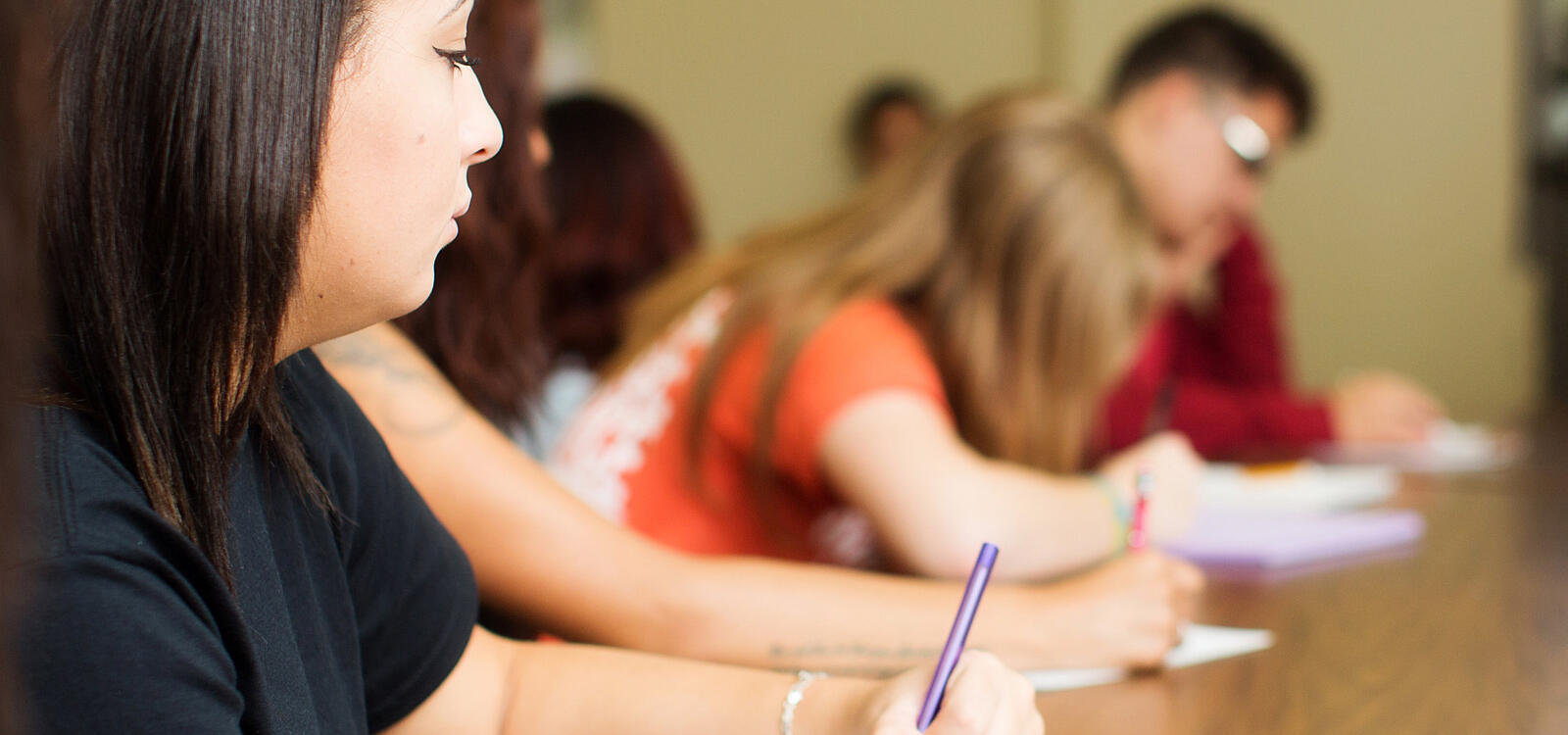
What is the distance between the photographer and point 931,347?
4.34ft

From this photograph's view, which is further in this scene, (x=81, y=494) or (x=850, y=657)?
(x=850, y=657)

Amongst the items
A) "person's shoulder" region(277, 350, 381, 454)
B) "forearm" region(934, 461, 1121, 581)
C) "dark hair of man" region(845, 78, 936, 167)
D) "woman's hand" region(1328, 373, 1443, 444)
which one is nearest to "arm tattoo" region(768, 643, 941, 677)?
"forearm" region(934, 461, 1121, 581)

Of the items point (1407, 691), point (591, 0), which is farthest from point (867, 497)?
point (591, 0)

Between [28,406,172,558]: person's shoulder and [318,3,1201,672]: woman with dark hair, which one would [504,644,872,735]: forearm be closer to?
[318,3,1201,672]: woman with dark hair

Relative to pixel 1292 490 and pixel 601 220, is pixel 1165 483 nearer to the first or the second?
pixel 1292 490

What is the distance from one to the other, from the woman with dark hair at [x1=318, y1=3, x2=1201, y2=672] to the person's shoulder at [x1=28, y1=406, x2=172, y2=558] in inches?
15.9

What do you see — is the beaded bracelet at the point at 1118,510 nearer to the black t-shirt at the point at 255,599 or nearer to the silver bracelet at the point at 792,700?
the silver bracelet at the point at 792,700

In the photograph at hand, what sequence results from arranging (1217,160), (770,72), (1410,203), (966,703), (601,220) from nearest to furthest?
(966,703)
(601,220)
(1217,160)
(1410,203)
(770,72)

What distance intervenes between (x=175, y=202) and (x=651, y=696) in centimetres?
38

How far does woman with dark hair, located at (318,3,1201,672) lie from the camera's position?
89 cm

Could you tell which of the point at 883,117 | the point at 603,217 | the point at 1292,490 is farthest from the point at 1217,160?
the point at 883,117

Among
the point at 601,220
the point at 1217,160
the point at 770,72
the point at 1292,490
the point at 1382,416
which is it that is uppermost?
the point at 770,72

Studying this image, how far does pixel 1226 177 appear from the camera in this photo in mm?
2355

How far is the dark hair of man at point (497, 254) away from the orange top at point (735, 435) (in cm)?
14
